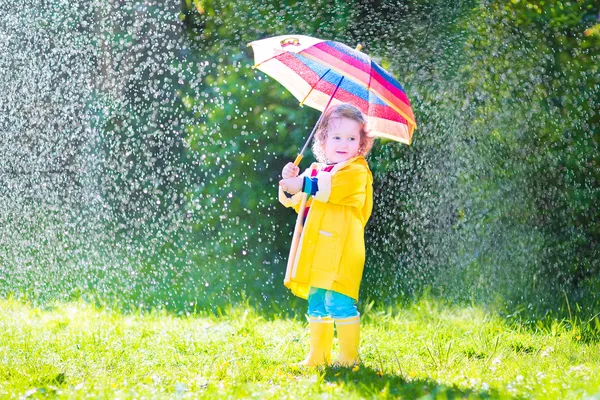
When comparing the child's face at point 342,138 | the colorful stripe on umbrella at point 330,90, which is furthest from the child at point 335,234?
the colorful stripe on umbrella at point 330,90

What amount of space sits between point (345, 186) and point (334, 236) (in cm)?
23

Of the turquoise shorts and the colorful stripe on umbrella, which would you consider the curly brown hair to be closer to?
the colorful stripe on umbrella

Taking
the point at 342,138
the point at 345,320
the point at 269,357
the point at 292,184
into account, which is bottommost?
the point at 269,357

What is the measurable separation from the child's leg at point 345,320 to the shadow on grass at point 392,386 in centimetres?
9

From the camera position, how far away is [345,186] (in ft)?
13.1

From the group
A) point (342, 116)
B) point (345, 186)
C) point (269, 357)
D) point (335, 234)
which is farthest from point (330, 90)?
point (269, 357)

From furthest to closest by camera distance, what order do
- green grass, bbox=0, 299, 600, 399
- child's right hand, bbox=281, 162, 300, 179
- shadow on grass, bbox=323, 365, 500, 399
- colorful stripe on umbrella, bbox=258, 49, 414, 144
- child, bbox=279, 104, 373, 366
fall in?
colorful stripe on umbrella, bbox=258, 49, 414, 144
child, bbox=279, 104, 373, 366
child's right hand, bbox=281, 162, 300, 179
green grass, bbox=0, 299, 600, 399
shadow on grass, bbox=323, 365, 500, 399

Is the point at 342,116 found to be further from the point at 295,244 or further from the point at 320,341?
the point at 320,341

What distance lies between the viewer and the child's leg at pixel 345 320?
13.3ft

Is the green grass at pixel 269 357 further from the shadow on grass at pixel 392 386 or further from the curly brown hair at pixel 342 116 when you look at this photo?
the curly brown hair at pixel 342 116

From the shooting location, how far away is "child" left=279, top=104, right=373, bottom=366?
3.96 metres

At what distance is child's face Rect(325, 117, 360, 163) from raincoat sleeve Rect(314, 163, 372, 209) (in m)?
0.07

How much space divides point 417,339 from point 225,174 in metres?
2.38

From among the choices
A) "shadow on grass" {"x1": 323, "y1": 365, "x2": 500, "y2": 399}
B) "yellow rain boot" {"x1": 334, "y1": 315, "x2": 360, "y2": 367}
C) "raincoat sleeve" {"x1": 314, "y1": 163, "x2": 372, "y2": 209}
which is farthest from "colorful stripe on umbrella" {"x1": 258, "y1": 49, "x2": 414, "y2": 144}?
"shadow on grass" {"x1": 323, "y1": 365, "x2": 500, "y2": 399}
